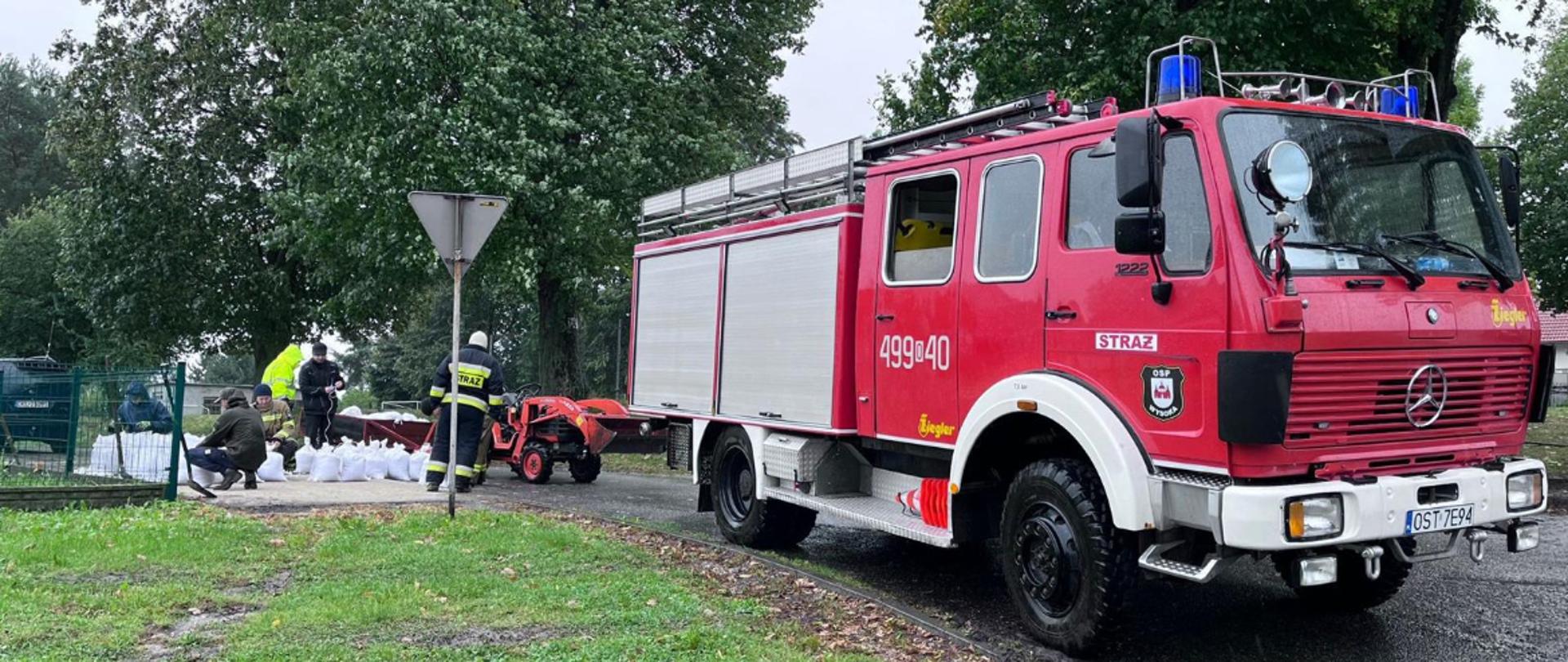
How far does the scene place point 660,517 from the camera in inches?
439

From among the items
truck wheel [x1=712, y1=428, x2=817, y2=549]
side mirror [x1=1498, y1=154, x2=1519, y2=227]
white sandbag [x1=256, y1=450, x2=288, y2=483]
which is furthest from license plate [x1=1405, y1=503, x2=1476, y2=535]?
white sandbag [x1=256, y1=450, x2=288, y2=483]

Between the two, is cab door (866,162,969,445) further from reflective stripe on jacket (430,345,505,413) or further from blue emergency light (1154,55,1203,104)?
reflective stripe on jacket (430,345,505,413)

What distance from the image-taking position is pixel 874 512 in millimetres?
7746

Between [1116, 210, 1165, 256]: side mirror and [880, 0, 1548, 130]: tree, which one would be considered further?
[880, 0, 1548, 130]: tree

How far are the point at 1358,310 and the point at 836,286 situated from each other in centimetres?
349

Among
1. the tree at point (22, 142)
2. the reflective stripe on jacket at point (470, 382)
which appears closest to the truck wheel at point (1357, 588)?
the reflective stripe on jacket at point (470, 382)

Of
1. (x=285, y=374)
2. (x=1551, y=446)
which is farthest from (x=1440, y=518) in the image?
(x=1551, y=446)

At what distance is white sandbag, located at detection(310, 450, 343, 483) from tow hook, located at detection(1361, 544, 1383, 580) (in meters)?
11.1

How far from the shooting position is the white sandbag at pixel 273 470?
13188 millimetres

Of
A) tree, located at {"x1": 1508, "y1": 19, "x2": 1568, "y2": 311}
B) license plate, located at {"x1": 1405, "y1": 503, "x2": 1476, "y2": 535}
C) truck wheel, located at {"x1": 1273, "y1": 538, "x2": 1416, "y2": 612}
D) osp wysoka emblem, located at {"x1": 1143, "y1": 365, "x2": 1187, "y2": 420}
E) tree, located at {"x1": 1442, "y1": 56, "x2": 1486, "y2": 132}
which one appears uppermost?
tree, located at {"x1": 1442, "y1": 56, "x2": 1486, "y2": 132}

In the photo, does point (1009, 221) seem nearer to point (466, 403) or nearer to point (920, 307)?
point (920, 307)

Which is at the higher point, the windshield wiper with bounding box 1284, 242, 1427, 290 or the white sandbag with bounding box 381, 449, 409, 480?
the windshield wiper with bounding box 1284, 242, 1427, 290

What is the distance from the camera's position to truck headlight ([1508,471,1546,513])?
579 centimetres

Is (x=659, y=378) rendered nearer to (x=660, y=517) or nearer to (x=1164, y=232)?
(x=660, y=517)
